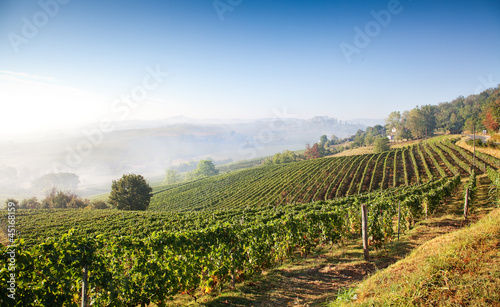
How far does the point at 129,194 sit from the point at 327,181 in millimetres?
40999

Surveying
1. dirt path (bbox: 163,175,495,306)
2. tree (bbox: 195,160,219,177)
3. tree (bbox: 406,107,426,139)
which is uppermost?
tree (bbox: 406,107,426,139)

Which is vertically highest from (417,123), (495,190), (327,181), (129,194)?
(417,123)

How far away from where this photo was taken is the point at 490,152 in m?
42.1

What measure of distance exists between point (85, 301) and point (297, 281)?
5.88m

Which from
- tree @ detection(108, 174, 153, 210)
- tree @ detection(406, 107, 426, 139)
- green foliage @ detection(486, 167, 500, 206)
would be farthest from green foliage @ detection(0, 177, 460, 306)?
tree @ detection(406, 107, 426, 139)

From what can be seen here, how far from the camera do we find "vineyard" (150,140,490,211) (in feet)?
138

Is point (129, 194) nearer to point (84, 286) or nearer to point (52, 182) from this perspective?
point (84, 286)

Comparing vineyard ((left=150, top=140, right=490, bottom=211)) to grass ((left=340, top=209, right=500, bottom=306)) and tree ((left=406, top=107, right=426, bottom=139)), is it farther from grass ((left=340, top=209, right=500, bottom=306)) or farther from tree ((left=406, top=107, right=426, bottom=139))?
tree ((left=406, top=107, right=426, bottom=139))

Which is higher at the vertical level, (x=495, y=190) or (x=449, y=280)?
(x=449, y=280)

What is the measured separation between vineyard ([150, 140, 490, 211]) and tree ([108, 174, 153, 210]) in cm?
961

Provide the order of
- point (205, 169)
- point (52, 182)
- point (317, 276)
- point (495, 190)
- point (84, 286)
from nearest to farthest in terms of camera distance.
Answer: point (84, 286)
point (317, 276)
point (495, 190)
point (205, 169)
point (52, 182)

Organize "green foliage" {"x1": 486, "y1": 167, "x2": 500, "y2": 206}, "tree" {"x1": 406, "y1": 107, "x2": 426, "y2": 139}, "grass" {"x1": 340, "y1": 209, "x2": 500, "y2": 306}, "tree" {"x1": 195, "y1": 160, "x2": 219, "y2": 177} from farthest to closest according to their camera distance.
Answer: "tree" {"x1": 195, "y1": 160, "x2": 219, "y2": 177}, "tree" {"x1": 406, "y1": 107, "x2": 426, "y2": 139}, "green foliage" {"x1": 486, "y1": 167, "x2": 500, "y2": 206}, "grass" {"x1": 340, "y1": 209, "x2": 500, "y2": 306}

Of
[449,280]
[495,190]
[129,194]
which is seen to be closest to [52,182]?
[129,194]

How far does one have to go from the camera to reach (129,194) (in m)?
48.2
